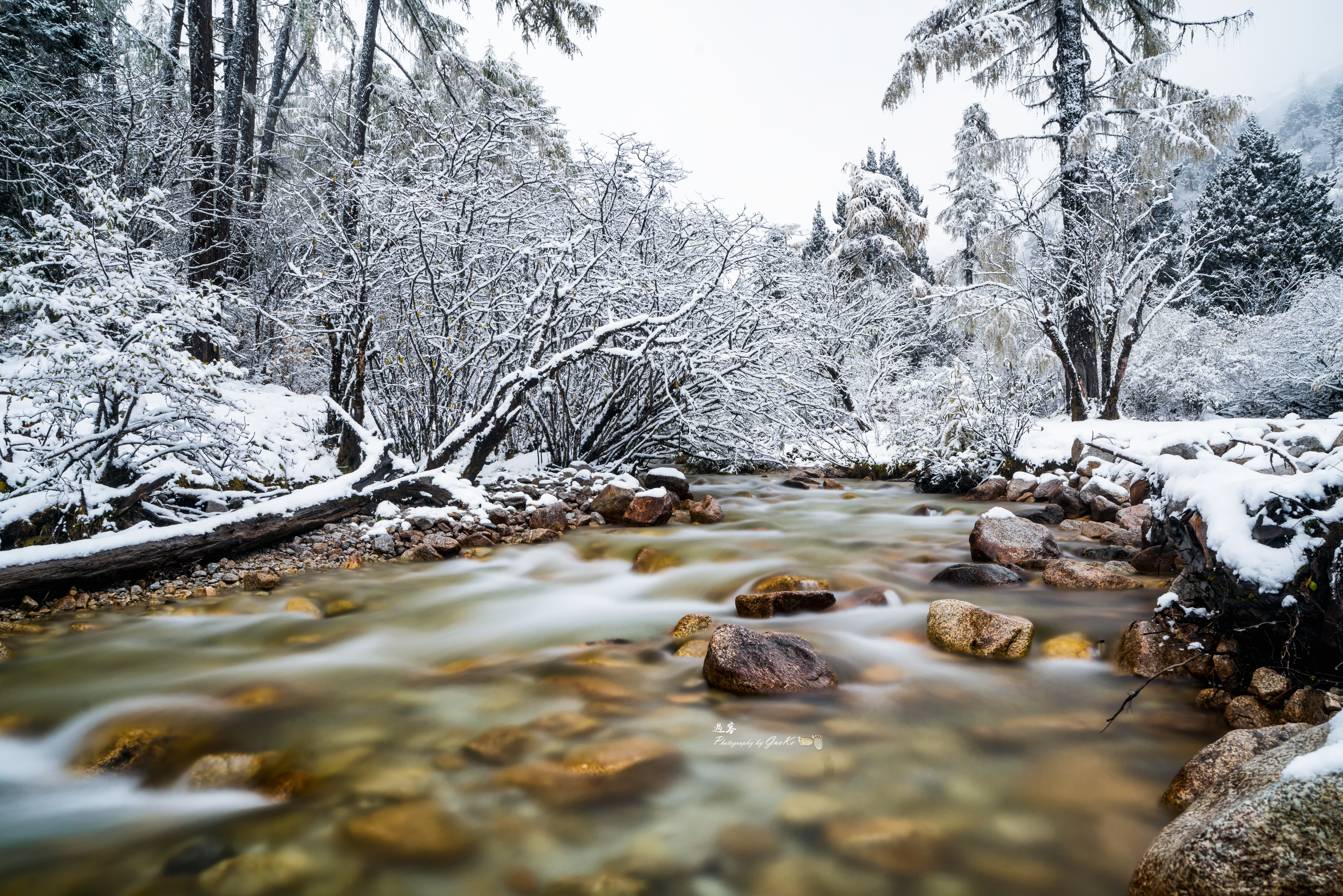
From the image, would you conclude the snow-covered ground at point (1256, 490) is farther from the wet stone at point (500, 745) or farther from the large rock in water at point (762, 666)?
the wet stone at point (500, 745)

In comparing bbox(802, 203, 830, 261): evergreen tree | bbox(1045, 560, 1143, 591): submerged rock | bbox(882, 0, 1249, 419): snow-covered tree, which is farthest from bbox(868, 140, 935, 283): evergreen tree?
bbox(1045, 560, 1143, 591): submerged rock

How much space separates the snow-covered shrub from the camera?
3.90 meters

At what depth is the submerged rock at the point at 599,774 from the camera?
2.04 meters

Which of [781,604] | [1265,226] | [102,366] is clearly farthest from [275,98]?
[1265,226]

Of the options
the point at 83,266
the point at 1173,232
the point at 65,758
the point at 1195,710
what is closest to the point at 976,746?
the point at 1195,710

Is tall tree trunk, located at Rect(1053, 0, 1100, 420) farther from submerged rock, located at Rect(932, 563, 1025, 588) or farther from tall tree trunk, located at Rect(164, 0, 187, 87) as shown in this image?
tall tree trunk, located at Rect(164, 0, 187, 87)

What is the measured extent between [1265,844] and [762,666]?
63.7 inches

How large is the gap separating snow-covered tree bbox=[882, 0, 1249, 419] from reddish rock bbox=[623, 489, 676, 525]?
702 cm

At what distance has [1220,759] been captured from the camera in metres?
1.81

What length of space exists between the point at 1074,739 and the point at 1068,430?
304 inches

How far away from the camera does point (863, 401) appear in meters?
13.1

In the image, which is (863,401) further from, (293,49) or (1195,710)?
(293,49)

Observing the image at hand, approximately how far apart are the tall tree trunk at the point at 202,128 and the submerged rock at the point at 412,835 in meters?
7.64

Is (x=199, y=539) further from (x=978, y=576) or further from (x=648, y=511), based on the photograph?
(x=978, y=576)
